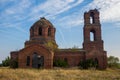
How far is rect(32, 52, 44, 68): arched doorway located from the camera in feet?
128

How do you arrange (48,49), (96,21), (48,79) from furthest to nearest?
(96,21) → (48,49) → (48,79)

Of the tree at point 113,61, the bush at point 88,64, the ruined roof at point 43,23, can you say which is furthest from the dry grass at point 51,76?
the tree at point 113,61

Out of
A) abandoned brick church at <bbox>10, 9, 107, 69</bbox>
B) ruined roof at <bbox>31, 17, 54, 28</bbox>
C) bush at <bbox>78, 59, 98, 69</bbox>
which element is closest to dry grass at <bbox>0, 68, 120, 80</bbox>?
bush at <bbox>78, 59, 98, 69</bbox>

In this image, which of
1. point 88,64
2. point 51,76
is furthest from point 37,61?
point 51,76

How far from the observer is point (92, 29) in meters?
40.8

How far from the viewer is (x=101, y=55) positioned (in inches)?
1544

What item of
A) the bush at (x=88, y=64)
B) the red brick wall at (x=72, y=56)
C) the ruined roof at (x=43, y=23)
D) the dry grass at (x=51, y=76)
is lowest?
the dry grass at (x=51, y=76)

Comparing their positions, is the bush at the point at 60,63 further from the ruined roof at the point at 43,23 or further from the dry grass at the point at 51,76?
the dry grass at the point at 51,76

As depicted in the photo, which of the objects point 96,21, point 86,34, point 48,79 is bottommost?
point 48,79

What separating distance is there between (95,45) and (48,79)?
25.5 m

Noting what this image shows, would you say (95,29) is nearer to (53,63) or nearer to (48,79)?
(53,63)

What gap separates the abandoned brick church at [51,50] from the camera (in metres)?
38.7

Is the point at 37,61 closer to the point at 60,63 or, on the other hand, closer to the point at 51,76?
the point at 60,63

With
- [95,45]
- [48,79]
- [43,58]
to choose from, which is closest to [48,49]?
[43,58]
